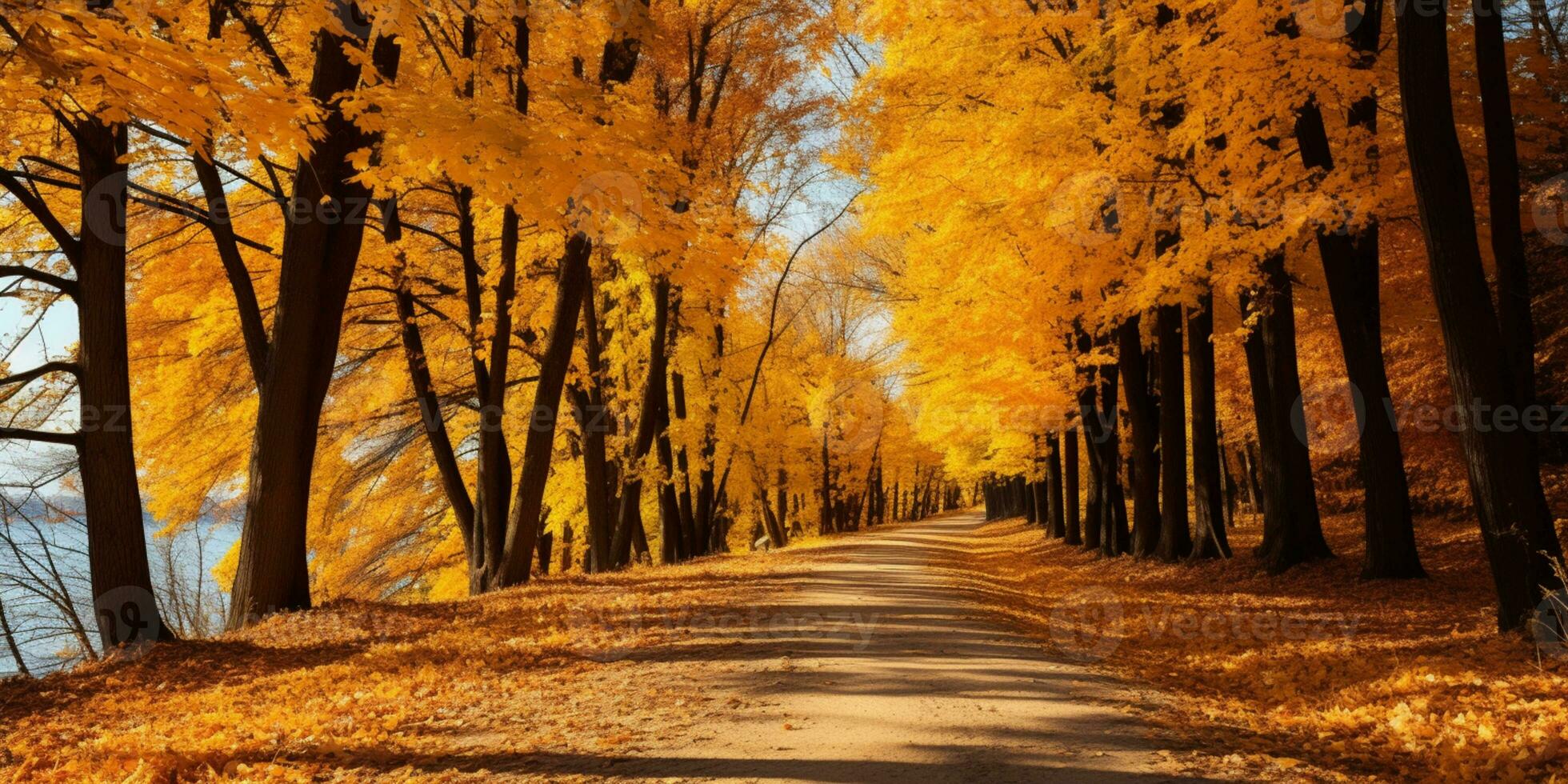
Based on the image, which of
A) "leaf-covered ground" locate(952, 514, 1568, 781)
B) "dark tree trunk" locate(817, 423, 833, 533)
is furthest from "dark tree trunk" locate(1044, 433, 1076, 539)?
"leaf-covered ground" locate(952, 514, 1568, 781)

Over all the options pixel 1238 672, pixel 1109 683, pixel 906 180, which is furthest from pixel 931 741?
pixel 906 180

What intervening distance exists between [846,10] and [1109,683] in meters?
11.7

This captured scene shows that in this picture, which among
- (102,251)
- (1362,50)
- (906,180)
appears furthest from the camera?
(906,180)

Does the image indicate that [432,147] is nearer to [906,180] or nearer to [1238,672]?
[1238,672]

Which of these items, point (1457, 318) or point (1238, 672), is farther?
point (1238, 672)

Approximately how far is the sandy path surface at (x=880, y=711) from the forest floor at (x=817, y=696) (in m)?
0.02

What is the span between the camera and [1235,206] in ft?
31.7

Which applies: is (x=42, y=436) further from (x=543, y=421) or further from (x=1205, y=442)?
(x=1205, y=442)

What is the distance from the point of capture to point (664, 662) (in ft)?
23.2

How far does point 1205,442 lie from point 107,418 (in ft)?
44.5

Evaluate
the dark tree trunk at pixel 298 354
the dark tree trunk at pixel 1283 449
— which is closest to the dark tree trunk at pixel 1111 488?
the dark tree trunk at pixel 1283 449

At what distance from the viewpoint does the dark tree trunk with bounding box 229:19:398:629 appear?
851cm

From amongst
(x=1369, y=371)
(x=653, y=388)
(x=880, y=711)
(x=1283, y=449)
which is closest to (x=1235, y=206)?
(x=1369, y=371)

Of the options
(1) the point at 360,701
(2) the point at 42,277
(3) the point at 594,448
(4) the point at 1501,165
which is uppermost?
(4) the point at 1501,165
